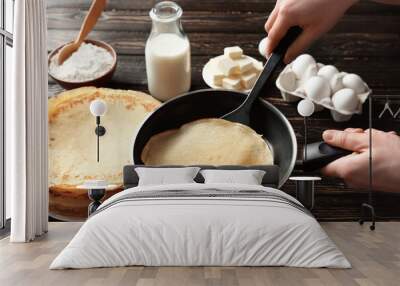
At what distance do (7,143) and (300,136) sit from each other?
92.6 inches

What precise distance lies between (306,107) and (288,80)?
0.86ft

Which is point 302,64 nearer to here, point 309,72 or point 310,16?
point 309,72

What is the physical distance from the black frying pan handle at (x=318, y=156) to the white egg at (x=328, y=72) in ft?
1.74

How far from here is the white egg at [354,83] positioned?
4.64m

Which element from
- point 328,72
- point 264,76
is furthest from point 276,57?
point 328,72

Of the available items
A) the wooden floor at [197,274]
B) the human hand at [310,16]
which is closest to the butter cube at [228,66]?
the human hand at [310,16]

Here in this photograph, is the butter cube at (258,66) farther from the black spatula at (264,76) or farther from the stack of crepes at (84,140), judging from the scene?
the stack of crepes at (84,140)

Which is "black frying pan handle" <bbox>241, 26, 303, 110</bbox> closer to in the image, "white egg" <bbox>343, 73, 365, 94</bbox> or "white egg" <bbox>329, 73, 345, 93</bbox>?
"white egg" <bbox>329, 73, 345, 93</bbox>

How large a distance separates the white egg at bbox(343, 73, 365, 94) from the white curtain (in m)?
2.33

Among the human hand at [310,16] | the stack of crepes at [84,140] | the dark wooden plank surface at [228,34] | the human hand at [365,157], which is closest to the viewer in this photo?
the human hand at [310,16]

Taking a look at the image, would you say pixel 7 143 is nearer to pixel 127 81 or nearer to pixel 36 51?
pixel 36 51

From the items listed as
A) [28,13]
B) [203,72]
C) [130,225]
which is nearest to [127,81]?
[203,72]

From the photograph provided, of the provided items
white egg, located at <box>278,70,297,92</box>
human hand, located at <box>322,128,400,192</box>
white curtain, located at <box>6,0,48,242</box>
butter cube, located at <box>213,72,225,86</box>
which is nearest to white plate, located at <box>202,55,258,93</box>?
butter cube, located at <box>213,72,225,86</box>

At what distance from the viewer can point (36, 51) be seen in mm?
4273
